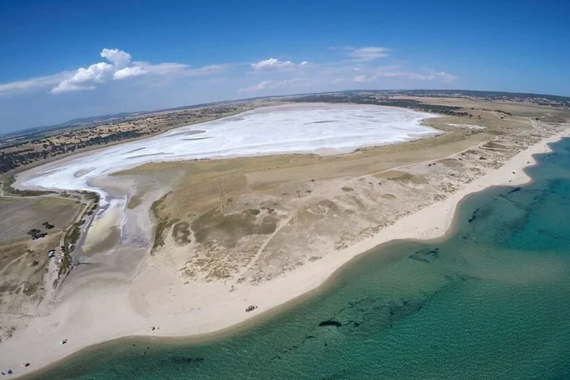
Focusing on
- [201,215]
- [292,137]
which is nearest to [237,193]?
[201,215]

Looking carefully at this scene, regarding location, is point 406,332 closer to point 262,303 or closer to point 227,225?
point 262,303

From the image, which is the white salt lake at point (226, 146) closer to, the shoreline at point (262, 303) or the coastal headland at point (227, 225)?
the coastal headland at point (227, 225)

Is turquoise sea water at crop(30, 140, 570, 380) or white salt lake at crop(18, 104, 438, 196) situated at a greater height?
white salt lake at crop(18, 104, 438, 196)

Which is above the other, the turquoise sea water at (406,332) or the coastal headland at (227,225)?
the coastal headland at (227,225)

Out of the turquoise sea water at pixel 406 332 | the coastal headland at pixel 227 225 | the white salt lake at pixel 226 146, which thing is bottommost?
the turquoise sea water at pixel 406 332

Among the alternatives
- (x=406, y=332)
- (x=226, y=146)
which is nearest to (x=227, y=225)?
(x=406, y=332)

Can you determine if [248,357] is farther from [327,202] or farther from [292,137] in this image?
[292,137]

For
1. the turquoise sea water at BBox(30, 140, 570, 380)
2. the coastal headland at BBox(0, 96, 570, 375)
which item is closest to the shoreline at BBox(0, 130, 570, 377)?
the coastal headland at BBox(0, 96, 570, 375)

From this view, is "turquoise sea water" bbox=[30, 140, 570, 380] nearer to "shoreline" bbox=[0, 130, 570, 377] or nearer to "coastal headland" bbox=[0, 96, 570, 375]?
"shoreline" bbox=[0, 130, 570, 377]

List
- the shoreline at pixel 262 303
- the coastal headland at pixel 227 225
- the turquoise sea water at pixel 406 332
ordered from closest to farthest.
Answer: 1. the turquoise sea water at pixel 406 332
2. the shoreline at pixel 262 303
3. the coastal headland at pixel 227 225

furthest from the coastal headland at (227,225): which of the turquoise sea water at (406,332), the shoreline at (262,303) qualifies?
the turquoise sea water at (406,332)
